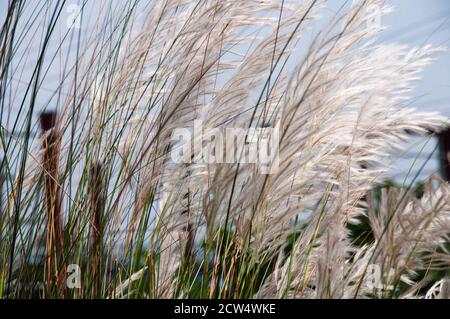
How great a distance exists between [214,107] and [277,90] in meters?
0.18

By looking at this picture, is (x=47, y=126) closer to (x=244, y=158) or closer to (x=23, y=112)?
(x=23, y=112)

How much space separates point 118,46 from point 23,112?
0.27 m

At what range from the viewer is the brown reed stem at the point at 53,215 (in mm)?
1453

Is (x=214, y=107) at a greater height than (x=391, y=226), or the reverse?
(x=214, y=107)

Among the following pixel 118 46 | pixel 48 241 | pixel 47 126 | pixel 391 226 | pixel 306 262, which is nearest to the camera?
pixel 391 226

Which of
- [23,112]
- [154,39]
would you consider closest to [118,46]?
[154,39]

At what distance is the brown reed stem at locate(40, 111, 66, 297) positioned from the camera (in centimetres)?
145

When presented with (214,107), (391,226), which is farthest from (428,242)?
(214,107)

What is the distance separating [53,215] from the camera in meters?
1.54

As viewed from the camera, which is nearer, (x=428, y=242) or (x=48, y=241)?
(x=428, y=242)

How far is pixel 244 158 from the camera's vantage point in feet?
4.24

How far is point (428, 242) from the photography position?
4.04 ft

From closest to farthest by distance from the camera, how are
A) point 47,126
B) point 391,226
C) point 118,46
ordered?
1. point 391,226
2. point 118,46
3. point 47,126
